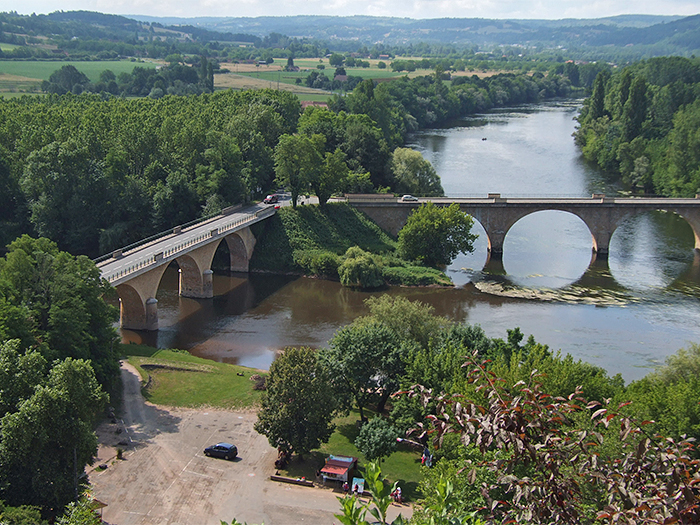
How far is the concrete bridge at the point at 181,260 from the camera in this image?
2338 inches

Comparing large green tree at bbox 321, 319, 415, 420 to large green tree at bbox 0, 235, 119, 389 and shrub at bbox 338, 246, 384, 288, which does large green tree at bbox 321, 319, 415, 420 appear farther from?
shrub at bbox 338, 246, 384, 288

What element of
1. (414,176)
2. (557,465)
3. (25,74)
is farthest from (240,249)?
(25,74)

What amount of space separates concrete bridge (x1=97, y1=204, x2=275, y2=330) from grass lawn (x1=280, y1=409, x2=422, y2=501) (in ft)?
80.6

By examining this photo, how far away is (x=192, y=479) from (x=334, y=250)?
4557 centimetres

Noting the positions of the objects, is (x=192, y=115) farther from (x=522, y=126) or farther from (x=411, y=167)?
(x=522, y=126)

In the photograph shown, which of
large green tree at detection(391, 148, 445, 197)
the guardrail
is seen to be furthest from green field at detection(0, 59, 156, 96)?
large green tree at detection(391, 148, 445, 197)

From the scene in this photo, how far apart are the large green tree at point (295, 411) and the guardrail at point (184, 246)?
23140 millimetres

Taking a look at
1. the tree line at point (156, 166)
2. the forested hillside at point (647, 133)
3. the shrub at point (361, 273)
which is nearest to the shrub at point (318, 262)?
the shrub at point (361, 273)

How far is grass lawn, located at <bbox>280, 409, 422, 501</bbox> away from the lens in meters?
35.4

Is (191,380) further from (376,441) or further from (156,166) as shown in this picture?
(156,166)

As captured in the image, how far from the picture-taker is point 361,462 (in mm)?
37594

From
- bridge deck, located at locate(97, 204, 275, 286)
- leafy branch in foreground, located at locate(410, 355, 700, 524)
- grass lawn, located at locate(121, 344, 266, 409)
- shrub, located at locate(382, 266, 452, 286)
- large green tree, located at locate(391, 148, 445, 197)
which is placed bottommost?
grass lawn, located at locate(121, 344, 266, 409)

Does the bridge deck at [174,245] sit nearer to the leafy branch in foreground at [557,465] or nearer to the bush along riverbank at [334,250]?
the bush along riverbank at [334,250]

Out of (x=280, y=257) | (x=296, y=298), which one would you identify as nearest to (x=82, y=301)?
(x=296, y=298)
